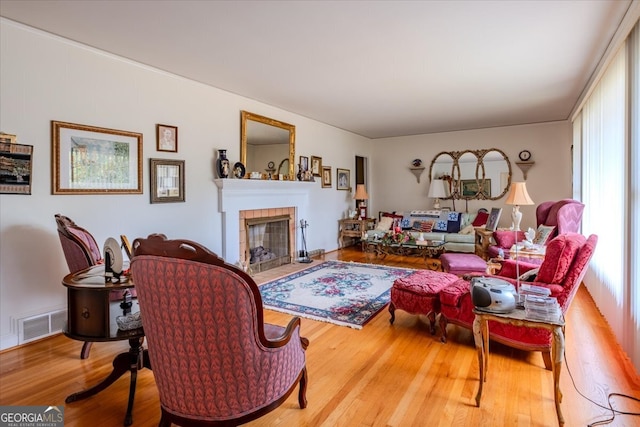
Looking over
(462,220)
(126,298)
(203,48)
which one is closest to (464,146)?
(462,220)

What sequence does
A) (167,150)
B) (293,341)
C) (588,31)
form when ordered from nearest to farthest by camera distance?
(293,341) < (588,31) < (167,150)

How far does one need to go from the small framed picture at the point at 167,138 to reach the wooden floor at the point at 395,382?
2.14 m

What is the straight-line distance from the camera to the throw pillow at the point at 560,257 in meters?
2.47

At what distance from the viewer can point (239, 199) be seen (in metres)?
5.02

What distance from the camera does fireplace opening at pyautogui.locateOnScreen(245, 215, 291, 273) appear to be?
5363 mm

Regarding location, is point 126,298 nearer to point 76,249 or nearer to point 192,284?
point 76,249

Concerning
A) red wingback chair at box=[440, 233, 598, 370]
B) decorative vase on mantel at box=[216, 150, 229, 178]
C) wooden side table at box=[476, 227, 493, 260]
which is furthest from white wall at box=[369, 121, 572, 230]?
red wingback chair at box=[440, 233, 598, 370]

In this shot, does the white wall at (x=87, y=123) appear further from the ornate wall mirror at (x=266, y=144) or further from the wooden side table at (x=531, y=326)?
the wooden side table at (x=531, y=326)

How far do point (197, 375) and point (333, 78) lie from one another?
3655mm

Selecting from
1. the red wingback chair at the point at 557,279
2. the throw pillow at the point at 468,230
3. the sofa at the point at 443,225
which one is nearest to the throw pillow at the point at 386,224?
the sofa at the point at 443,225

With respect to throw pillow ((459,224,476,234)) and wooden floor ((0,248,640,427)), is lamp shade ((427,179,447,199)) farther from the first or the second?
wooden floor ((0,248,640,427))

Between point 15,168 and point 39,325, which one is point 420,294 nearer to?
point 39,325

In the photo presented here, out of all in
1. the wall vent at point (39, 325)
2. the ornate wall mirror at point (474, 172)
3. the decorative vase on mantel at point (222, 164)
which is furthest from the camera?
the ornate wall mirror at point (474, 172)

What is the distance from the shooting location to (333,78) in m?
4.23
